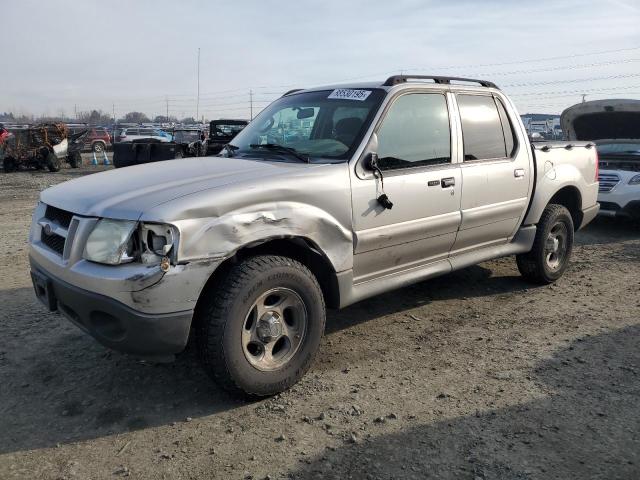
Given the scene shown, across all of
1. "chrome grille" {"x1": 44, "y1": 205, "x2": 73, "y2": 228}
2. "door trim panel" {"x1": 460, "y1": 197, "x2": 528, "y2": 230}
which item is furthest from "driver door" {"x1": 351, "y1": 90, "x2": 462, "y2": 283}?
"chrome grille" {"x1": 44, "y1": 205, "x2": 73, "y2": 228}

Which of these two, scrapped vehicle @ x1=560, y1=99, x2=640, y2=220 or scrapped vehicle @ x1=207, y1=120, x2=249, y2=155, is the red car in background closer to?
scrapped vehicle @ x1=207, y1=120, x2=249, y2=155

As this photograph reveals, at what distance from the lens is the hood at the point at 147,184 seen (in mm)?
2902

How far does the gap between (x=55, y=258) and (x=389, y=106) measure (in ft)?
7.95

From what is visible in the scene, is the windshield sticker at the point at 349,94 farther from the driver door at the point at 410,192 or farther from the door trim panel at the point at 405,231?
the door trim panel at the point at 405,231

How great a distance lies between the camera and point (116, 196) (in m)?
3.02

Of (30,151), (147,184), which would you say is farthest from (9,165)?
(147,184)

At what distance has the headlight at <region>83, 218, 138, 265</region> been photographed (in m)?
2.81

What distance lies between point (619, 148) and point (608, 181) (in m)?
0.97

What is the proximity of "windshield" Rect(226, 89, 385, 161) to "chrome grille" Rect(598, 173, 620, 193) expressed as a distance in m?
6.16

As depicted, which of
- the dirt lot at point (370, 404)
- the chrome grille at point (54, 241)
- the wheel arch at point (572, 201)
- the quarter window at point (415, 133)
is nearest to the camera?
the dirt lot at point (370, 404)

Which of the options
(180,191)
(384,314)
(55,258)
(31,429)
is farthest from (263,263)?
(384,314)

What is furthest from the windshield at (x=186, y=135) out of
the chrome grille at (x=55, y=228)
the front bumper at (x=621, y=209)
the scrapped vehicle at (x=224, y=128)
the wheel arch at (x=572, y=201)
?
the chrome grille at (x=55, y=228)

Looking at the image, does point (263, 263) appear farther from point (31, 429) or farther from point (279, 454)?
point (31, 429)

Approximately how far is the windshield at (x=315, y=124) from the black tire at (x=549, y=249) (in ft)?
7.87
